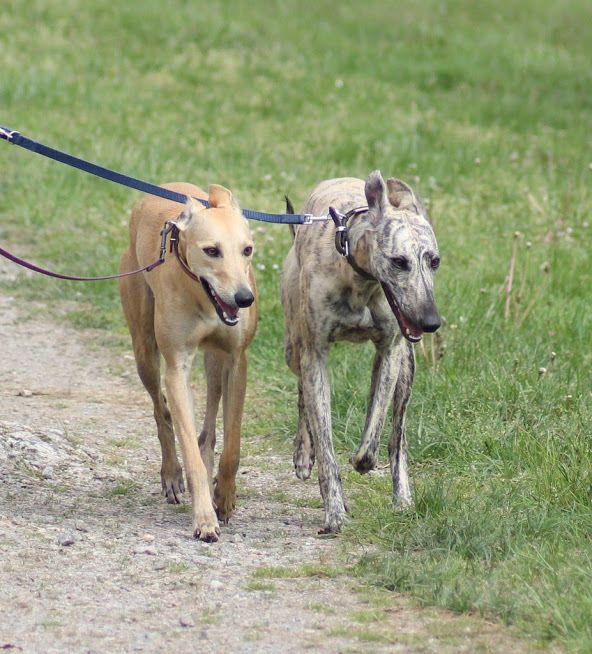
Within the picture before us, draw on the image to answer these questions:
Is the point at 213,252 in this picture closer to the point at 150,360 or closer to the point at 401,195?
the point at 401,195

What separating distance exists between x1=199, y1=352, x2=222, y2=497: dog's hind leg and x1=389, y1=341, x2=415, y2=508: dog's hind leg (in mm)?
841

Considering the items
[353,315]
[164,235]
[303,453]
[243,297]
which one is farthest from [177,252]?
[303,453]

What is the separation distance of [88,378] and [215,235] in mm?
3044

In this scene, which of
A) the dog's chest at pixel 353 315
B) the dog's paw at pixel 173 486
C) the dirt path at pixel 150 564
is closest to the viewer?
the dirt path at pixel 150 564

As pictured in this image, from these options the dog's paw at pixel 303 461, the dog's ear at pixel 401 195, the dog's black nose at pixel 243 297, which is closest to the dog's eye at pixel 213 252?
the dog's black nose at pixel 243 297

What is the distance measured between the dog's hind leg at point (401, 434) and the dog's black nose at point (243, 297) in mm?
1080

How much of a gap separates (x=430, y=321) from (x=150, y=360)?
1.67 meters

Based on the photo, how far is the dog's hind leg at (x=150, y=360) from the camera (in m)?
6.06

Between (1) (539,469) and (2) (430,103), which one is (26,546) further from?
(2) (430,103)

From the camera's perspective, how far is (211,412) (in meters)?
6.08

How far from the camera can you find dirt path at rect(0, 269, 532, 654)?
167 inches

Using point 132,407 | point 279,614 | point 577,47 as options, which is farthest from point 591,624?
point 577,47

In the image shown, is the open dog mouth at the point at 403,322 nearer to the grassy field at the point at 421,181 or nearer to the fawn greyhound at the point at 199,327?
the fawn greyhound at the point at 199,327

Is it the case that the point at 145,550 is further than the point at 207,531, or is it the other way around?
the point at 207,531
